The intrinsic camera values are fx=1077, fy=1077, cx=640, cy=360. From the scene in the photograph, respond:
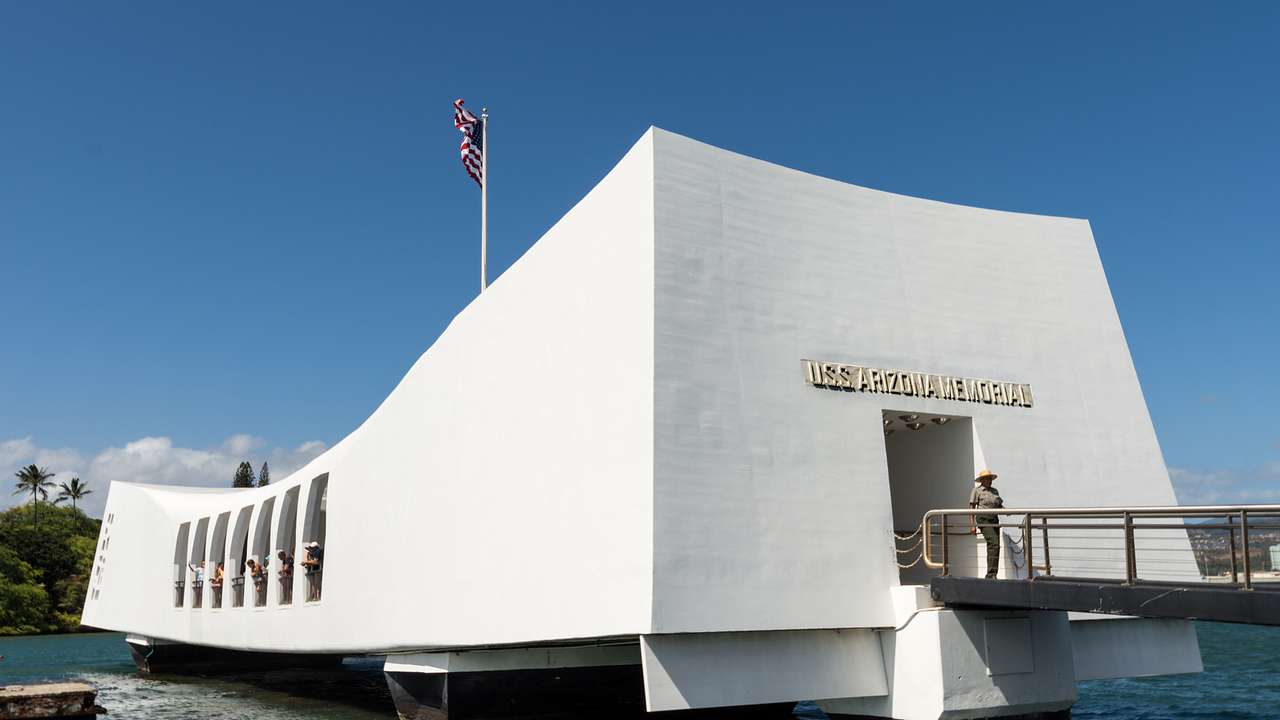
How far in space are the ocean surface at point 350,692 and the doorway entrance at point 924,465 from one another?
23.1ft

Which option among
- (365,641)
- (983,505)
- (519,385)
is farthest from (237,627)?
(983,505)

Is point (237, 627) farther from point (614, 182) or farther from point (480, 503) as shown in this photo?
point (614, 182)

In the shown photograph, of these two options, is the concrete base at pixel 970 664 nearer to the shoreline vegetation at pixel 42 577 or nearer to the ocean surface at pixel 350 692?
the ocean surface at pixel 350 692

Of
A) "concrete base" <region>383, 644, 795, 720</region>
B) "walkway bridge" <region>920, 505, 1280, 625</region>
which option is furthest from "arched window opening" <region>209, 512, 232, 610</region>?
"walkway bridge" <region>920, 505, 1280, 625</region>

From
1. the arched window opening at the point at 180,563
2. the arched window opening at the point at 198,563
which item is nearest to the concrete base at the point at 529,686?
the arched window opening at the point at 198,563

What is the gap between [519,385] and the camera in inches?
678

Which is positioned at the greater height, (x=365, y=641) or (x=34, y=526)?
(x=34, y=526)

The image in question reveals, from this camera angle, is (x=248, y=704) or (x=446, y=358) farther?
(x=248, y=704)

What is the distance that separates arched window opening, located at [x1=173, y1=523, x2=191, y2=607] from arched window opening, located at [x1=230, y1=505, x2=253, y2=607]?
5698mm

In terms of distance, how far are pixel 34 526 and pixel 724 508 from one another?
287ft

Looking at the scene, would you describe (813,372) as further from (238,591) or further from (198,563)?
(198,563)

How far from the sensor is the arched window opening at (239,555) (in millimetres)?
29641

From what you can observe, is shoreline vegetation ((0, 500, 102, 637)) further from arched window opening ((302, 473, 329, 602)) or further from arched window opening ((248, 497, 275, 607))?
arched window opening ((302, 473, 329, 602))

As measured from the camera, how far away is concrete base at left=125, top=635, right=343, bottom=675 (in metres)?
38.1
